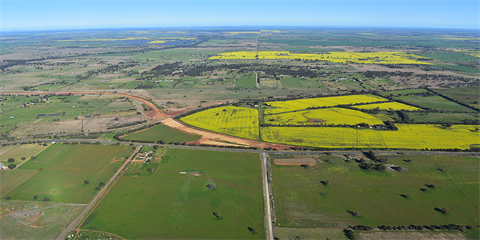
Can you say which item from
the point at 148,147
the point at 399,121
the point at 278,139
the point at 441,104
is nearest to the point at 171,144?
the point at 148,147

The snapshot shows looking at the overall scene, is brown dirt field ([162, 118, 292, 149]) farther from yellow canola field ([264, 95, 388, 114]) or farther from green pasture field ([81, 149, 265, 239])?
yellow canola field ([264, 95, 388, 114])

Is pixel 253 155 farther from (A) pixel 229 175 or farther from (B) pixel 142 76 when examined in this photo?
(B) pixel 142 76

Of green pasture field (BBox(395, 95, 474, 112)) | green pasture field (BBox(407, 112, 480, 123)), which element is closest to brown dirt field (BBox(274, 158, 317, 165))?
green pasture field (BBox(407, 112, 480, 123))

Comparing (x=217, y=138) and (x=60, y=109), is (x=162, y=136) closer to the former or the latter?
(x=217, y=138)

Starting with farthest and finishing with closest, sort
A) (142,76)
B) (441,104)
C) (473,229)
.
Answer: (142,76), (441,104), (473,229)

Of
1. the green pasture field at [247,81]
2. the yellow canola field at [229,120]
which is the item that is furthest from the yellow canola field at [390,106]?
the green pasture field at [247,81]
